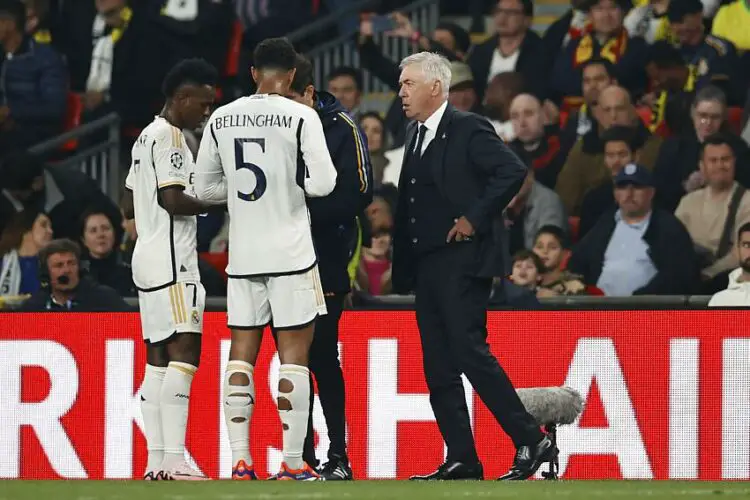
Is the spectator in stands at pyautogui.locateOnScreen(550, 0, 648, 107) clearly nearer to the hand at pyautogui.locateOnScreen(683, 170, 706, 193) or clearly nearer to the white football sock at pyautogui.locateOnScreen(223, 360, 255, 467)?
the hand at pyautogui.locateOnScreen(683, 170, 706, 193)

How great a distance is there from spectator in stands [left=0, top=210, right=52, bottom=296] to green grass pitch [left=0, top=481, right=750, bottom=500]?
458 cm

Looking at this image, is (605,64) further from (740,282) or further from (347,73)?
(740,282)

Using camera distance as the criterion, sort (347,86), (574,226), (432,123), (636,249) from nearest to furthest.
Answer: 1. (432,123)
2. (636,249)
3. (574,226)
4. (347,86)

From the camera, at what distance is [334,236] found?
9.13 meters

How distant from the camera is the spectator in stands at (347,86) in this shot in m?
14.8

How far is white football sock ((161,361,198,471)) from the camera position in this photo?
28.4 ft

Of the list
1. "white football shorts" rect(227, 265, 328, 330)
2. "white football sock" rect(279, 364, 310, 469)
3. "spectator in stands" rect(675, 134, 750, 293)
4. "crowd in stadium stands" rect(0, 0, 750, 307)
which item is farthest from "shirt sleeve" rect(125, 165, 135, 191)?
"spectator in stands" rect(675, 134, 750, 293)

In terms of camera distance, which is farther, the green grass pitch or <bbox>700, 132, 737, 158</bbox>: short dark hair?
<bbox>700, 132, 737, 158</bbox>: short dark hair

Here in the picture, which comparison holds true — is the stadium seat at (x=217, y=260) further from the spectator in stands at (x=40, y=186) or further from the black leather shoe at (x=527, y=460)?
the black leather shoe at (x=527, y=460)

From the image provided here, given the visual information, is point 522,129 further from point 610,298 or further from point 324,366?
point 324,366

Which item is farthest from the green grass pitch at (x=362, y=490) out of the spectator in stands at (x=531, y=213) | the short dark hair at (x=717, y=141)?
the spectator in stands at (x=531, y=213)

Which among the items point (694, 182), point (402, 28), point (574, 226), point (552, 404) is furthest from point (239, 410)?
point (402, 28)

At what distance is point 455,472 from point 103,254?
15.4ft

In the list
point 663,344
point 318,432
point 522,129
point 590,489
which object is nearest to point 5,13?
point 522,129
